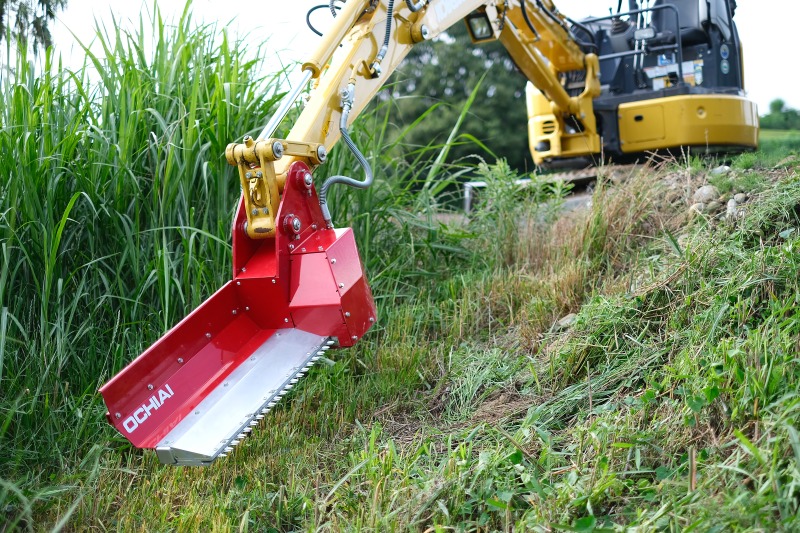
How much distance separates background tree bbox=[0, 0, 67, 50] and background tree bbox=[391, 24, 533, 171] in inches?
641

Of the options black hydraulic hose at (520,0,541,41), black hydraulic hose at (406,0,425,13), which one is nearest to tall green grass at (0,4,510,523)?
black hydraulic hose at (406,0,425,13)

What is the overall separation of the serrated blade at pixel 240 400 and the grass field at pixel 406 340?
0.22m

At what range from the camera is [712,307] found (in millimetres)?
3117

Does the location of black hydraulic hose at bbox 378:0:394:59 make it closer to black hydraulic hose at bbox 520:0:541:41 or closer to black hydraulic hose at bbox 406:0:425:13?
black hydraulic hose at bbox 406:0:425:13

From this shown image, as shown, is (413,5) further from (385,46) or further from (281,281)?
(281,281)

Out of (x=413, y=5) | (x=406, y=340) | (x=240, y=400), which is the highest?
(x=413, y=5)

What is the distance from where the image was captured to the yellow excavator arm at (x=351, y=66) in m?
3.09

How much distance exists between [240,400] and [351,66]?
167 cm

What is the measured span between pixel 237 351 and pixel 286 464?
0.48 meters

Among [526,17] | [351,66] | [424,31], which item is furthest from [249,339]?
[526,17]

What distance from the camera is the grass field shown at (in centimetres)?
243

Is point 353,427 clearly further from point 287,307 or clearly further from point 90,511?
point 90,511

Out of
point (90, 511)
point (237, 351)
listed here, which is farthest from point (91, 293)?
point (90, 511)

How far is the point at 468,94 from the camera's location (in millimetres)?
23641
